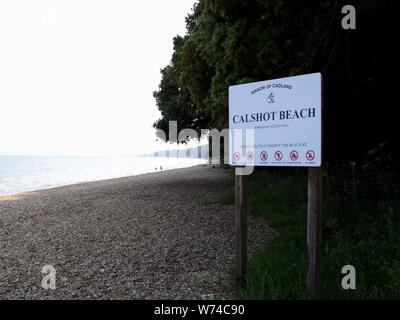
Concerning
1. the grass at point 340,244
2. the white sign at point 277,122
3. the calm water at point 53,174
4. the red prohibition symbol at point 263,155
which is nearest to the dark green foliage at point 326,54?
the grass at point 340,244

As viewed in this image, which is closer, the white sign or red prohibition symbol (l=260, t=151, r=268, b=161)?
the white sign

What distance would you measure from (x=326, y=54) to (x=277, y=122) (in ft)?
13.1

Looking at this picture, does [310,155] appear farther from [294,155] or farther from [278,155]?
[278,155]

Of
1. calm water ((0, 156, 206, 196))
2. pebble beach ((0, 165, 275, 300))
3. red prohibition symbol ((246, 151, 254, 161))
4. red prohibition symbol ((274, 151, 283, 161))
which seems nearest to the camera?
Result: red prohibition symbol ((274, 151, 283, 161))

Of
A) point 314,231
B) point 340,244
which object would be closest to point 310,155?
point 314,231

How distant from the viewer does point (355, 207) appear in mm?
5402

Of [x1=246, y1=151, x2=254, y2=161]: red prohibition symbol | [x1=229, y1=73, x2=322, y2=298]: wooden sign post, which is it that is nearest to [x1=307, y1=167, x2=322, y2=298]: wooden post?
[x1=229, y1=73, x2=322, y2=298]: wooden sign post

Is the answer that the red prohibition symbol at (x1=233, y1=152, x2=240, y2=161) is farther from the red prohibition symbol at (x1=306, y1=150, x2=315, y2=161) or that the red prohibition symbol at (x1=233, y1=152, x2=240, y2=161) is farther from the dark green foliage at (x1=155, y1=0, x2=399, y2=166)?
the dark green foliage at (x1=155, y1=0, x2=399, y2=166)

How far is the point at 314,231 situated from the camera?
2.90 m

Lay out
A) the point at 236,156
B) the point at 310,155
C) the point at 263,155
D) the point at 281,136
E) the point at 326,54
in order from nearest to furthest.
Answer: the point at 310,155 < the point at 281,136 < the point at 263,155 < the point at 236,156 < the point at 326,54

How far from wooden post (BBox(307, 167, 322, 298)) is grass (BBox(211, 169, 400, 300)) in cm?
15

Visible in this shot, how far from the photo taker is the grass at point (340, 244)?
120 inches

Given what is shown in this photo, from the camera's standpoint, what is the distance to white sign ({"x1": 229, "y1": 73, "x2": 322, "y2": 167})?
2.81 metres

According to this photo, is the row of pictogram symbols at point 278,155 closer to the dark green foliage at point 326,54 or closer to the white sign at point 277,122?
the white sign at point 277,122
